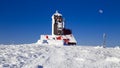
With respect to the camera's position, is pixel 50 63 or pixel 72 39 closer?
pixel 50 63

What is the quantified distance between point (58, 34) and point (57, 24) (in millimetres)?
2247

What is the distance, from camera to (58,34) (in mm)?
41312

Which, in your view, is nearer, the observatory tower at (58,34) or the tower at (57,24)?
the observatory tower at (58,34)

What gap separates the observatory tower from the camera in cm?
3788

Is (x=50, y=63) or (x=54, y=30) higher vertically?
(x=54, y=30)

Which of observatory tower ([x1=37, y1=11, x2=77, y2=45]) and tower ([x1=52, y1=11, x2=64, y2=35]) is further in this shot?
tower ([x1=52, y1=11, x2=64, y2=35])

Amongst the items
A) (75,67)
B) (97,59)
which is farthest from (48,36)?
(75,67)

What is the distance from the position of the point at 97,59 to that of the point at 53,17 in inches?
1133

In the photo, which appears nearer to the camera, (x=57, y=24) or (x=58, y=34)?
(x=58, y=34)

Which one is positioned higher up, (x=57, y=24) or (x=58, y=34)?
(x=57, y=24)

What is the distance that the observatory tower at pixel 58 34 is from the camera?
1491 inches

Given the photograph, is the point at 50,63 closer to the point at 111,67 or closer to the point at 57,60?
the point at 57,60

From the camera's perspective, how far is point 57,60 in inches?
549

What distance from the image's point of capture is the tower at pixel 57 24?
4191cm
